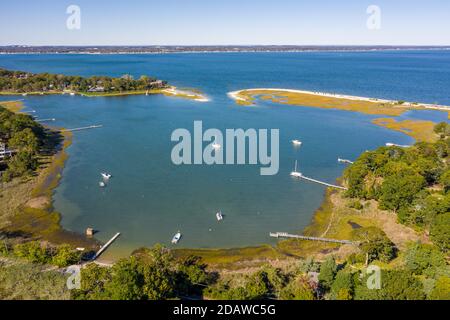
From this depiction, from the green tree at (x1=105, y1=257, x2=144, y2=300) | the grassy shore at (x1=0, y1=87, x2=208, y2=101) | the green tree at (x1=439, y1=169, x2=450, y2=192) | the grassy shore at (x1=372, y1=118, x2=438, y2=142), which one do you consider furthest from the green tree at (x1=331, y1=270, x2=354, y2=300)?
the grassy shore at (x1=0, y1=87, x2=208, y2=101)

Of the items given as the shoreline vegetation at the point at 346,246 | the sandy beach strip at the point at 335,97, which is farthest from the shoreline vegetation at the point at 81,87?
the shoreline vegetation at the point at 346,246

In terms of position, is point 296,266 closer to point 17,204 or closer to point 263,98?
→ point 17,204

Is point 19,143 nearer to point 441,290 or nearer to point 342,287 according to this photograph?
point 342,287

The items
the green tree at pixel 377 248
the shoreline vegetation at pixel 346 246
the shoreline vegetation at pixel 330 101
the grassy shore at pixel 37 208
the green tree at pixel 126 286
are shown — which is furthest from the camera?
the shoreline vegetation at pixel 330 101

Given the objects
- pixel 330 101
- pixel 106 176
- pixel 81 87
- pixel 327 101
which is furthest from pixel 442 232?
pixel 81 87

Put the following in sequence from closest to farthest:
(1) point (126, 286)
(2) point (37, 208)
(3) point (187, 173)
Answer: (1) point (126, 286) → (2) point (37, 208) → (3) point (187, 173)

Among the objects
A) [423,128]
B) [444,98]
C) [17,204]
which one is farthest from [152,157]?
[444,98]

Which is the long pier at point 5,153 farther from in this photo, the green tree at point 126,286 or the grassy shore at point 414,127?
the grassy shore at point 414,127

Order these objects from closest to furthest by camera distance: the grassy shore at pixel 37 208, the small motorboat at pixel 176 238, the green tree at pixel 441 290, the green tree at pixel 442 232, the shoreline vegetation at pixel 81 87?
the green tree at pixel 441 290 → the green tree at pixel 442 232 → the small motorboat at pixel 176 238 → the grassy shore at pixel 37 208 → the shoreline vegetation at pixel 81 87
